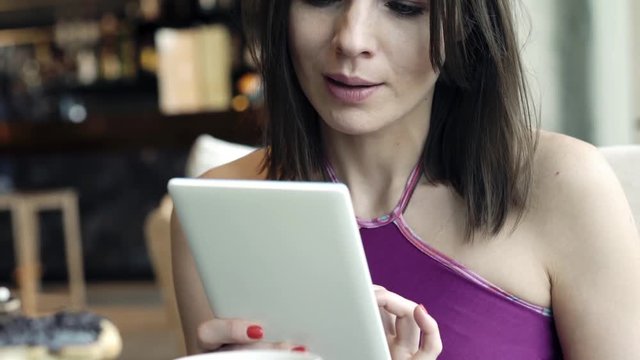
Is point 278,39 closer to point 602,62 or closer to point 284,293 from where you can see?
point 284,293

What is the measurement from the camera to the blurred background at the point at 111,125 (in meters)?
5.34

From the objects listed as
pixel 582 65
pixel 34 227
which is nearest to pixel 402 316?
pixel 582 65

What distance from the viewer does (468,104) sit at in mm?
1122

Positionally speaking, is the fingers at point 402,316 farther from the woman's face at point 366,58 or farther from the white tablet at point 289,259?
the woman's face at point 366,58

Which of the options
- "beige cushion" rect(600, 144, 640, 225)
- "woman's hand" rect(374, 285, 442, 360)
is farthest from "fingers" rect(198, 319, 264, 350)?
"beige cushion" rect(600, 144, 640, 225)

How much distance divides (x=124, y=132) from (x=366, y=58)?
4737 millimetres

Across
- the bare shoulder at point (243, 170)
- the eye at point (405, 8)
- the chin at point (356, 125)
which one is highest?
the eye at point (405, 8)

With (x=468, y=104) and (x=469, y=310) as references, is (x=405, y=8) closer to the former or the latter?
(x=468, y=104)

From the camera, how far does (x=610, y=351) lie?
1.01 meters

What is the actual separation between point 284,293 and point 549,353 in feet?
1.58

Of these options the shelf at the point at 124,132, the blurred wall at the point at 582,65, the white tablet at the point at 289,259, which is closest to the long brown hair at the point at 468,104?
the white tablet at the point at 289,259

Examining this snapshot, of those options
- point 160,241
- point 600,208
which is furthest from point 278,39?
point 160,241

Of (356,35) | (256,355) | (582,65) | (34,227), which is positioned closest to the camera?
(256,355)

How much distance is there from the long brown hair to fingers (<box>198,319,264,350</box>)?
0.38 meters
